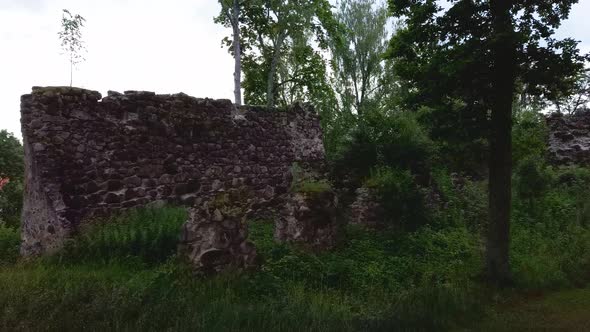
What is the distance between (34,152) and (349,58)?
69.8 ft

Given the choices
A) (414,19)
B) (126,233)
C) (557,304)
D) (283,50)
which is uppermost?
(283,50)

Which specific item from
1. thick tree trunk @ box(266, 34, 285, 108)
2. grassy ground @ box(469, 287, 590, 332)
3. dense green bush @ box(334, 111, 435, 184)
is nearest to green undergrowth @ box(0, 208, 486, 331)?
grassy ground @ box(469, 287, 590, 332)

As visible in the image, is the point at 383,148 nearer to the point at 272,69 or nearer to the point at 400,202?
the point at 400,202

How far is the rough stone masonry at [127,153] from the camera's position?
7.73 meters

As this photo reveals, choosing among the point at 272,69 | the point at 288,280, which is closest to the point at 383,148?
the point at 288,280

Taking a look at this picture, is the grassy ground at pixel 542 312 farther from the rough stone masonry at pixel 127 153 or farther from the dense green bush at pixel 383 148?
the rough stone masonry at pixel 127 153

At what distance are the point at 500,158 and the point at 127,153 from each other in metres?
7.12

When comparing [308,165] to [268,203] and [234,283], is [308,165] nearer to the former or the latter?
[268,203]

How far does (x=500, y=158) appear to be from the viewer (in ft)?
24.0

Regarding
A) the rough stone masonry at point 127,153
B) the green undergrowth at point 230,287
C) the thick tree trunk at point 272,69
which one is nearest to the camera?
the green undergrowth at point 230,287

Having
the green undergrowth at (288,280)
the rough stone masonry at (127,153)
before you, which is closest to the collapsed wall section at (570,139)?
the green undergrowth at (288,280)

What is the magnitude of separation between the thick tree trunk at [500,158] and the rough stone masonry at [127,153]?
6.51 metres

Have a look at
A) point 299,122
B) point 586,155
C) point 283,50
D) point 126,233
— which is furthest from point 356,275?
point 283,50

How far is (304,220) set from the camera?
8.35 m
